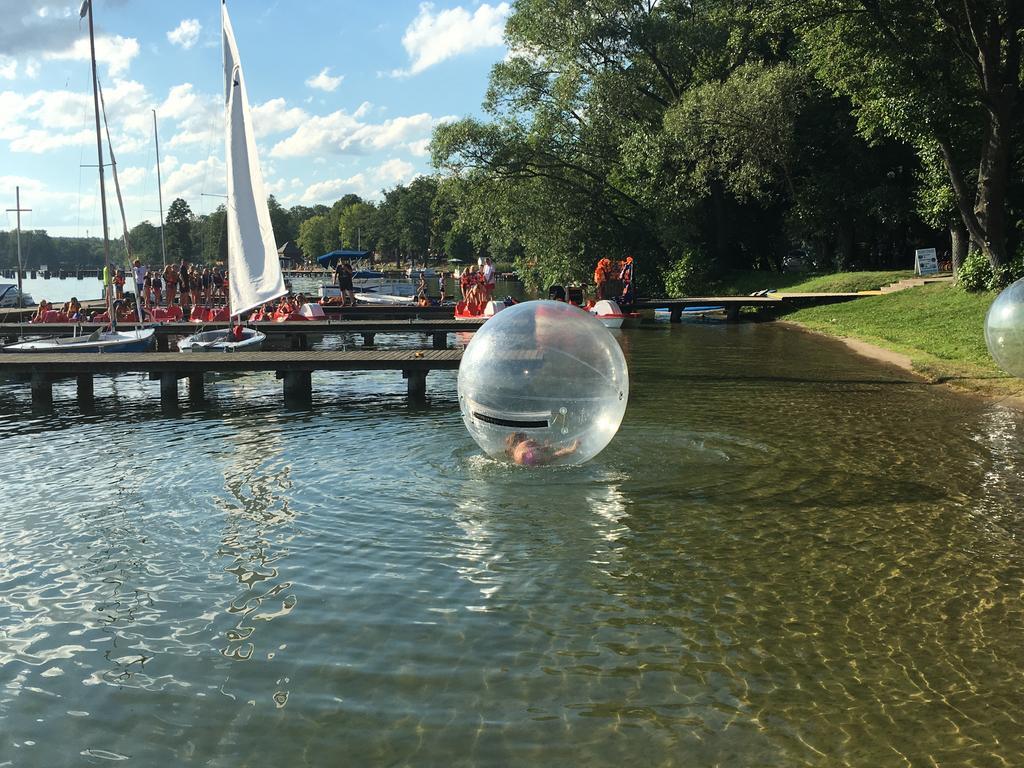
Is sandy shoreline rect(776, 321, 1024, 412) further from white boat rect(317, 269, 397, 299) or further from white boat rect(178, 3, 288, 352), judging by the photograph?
white boat rect(317, 269, 397, 299)

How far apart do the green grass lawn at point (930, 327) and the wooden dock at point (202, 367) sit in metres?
9.91

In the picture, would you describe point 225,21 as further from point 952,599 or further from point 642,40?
point 642,40

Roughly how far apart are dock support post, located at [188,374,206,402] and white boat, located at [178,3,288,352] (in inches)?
152

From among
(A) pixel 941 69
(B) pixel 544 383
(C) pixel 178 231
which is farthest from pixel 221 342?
(C) pixel 178 231

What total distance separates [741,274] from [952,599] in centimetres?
4170

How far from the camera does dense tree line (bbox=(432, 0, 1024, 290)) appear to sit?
3941 cm

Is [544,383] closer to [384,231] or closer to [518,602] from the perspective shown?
[518,602]

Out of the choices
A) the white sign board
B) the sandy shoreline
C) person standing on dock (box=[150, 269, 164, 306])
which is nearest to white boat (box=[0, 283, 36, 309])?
person standing on dock (box=[150, 269, 164, 306])

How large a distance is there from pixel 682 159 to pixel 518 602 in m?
37.8

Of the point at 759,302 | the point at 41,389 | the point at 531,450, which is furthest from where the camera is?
the point at 759,302

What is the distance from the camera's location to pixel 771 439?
12883mm

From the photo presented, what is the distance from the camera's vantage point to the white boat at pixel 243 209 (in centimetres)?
2275

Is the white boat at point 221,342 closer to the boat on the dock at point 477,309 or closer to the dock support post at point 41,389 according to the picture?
the dock support post at point 41,389

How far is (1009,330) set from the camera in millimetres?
15188
